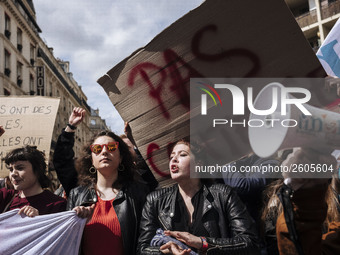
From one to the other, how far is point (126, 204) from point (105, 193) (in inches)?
8.8

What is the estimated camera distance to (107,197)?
275 centimetres

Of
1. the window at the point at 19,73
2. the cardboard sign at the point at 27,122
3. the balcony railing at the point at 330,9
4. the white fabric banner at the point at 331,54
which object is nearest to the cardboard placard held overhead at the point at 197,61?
the cardboard sign at the point at 27,122

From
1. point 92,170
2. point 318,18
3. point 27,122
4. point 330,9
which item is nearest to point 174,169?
point 92,170

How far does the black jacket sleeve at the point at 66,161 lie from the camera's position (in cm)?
301

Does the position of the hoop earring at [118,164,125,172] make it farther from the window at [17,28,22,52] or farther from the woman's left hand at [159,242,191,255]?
the window at [17,28,22,52]

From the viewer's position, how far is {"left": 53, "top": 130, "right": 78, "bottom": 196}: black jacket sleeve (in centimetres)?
301

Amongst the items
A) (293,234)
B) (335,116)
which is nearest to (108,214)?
(293,234)

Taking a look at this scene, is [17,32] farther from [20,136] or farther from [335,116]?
[335,116]

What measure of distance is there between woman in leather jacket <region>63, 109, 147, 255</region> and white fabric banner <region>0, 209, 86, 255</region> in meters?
0.07

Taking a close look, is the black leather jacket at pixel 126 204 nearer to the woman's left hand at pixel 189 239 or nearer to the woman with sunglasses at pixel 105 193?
the woman with sunglasses at pixel 105 193

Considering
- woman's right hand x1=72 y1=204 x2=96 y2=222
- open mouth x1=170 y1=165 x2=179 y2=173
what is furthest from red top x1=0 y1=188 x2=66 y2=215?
open mouth x1=170 y1=165 x2=179 y2=173

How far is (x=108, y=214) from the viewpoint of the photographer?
2643 mm

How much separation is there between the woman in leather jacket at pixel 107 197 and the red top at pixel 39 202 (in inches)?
5.4

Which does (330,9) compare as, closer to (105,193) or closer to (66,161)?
(66,161)
